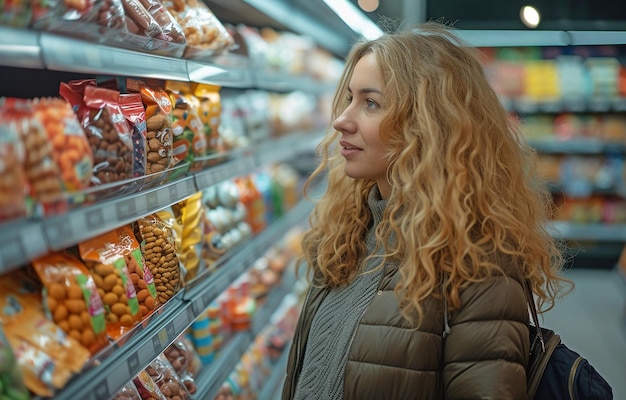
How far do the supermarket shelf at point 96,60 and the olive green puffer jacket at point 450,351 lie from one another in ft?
2.51

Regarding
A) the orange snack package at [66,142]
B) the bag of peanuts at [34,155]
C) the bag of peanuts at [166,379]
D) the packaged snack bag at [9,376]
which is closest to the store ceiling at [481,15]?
the bag of peanuts at [166,379]

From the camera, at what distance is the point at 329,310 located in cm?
158

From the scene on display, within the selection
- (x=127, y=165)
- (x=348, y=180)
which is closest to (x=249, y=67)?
(x=348, y=180)

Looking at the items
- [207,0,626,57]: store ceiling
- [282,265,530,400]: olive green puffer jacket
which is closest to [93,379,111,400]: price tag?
[282,265,530,400]: olive green puffer jacket

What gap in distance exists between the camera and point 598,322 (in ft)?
14.7

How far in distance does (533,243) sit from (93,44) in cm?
103

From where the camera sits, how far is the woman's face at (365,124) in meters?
1.55

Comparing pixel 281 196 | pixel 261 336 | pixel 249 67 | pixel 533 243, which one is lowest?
pixel 261 336

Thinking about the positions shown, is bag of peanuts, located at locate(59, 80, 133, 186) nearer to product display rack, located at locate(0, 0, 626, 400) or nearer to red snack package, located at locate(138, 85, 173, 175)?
product display rack, located at locate(0, 0, 626, 400)

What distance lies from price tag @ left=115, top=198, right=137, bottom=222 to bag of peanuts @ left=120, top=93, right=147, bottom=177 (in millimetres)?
142

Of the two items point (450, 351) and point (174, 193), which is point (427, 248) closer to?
point (450, 351)

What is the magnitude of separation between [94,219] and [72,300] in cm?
16

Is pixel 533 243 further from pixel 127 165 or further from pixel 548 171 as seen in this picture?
pixel 548 171

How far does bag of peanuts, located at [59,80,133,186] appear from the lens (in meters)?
1.33
